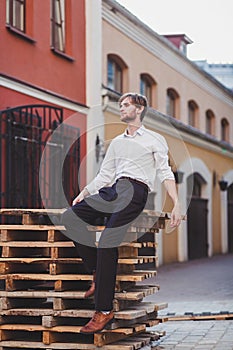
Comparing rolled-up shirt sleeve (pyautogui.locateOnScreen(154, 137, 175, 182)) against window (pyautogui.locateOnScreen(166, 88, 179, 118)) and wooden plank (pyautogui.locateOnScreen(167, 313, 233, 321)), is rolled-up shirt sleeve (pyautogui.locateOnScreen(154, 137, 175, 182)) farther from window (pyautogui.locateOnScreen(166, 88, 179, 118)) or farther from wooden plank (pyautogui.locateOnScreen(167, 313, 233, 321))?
window (pyautogui.locateOnScreen(166, 88, 179, 118))

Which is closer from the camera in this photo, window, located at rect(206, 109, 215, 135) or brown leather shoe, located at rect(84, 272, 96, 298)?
brown leather shoe, located at rect(84, 272, 96, 298)

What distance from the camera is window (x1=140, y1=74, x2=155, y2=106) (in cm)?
2006

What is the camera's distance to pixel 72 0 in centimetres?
1477

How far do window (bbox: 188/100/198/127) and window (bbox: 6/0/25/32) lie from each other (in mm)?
12050

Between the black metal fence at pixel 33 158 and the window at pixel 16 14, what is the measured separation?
4.31 ft

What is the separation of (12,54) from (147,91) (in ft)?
28.0

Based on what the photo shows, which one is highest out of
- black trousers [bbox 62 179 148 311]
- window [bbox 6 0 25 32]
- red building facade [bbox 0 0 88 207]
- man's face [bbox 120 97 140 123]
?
window [bbox 6 0 25 32]

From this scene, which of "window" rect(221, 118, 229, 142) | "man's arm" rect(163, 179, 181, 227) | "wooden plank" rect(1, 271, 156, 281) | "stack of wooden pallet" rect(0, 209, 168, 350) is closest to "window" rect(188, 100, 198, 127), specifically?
"window" rect(221, 118, 229, 142)

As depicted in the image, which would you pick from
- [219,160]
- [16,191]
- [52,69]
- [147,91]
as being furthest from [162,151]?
[219,160]

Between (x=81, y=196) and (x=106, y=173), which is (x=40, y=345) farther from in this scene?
(x=106, y=173)

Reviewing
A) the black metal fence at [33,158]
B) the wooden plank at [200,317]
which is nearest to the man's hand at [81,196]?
the wooden plank at [200,317]

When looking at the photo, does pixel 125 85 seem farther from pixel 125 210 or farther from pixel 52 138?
pixel 125 210

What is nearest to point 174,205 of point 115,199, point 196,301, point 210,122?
point 115,199

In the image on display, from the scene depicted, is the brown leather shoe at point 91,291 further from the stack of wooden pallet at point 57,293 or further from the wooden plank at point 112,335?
the wooden plank at point 112,335
